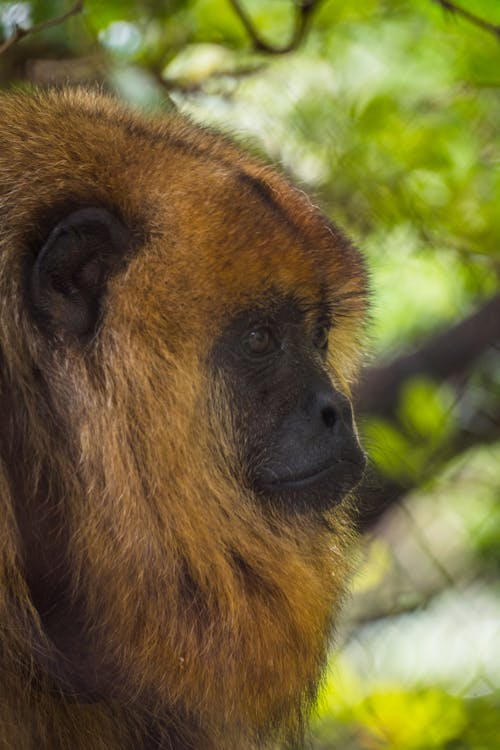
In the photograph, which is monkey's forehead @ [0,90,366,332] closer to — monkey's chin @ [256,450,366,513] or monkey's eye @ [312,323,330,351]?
monkey's eye @ [312,323,330,351]

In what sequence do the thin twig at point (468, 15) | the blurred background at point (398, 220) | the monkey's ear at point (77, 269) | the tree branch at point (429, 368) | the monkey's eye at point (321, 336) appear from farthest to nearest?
the tree branch at point (429, 368) → the blurred background at point (398, 220) → the thin twig at point (468, 15) → the monkey's eye at point (321, 336) → the monkey's ear at point (77, 269)

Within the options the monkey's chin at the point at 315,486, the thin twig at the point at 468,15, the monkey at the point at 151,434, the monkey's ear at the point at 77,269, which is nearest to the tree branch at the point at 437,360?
the thin twig at the point at 468,15

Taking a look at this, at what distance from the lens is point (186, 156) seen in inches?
122

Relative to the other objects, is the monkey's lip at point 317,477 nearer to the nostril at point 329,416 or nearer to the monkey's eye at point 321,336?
the nostril at point 329,416

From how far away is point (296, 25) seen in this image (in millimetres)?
4402

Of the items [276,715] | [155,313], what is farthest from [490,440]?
[155,313]

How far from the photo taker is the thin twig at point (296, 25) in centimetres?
420

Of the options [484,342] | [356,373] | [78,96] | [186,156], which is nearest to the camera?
[186,156]

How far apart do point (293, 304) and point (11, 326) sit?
2.41ft

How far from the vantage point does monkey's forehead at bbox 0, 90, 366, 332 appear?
289 centimetres

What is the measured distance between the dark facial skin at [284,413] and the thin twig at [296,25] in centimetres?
150

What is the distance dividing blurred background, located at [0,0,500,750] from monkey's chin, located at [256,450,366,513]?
0.97m

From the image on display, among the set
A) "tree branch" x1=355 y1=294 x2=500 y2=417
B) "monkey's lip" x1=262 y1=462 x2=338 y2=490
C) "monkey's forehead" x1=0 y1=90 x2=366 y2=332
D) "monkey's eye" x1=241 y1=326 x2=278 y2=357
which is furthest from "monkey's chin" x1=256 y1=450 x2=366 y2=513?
"tree branch" x1=355 y1=294 x2=500 y2=417

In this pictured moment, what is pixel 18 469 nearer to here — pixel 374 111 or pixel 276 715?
pixel 276 715
